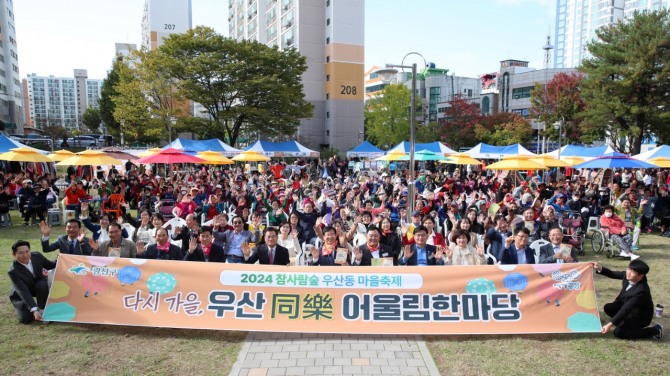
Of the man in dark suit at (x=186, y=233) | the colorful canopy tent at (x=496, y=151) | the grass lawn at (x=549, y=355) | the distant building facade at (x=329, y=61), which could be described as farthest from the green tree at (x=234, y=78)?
the grass lawn at (x=549, y=355)

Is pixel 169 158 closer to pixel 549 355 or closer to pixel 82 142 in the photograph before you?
pixel 549 355

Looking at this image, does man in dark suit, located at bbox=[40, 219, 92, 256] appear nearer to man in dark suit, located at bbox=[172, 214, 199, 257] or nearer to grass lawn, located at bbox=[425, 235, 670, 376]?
man in dark suit, located at bbox=[172, 214, 199, 257]

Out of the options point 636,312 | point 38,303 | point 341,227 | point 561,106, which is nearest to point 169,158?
point 341,227

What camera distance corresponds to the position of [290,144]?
27.2 metres

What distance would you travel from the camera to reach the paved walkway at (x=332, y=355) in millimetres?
4805

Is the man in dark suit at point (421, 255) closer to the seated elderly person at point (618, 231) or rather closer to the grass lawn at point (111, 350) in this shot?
the grass lawn at point (111, 350)

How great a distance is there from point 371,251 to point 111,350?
3902mm

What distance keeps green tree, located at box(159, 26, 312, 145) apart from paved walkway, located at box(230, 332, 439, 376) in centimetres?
3326

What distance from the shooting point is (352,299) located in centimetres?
563

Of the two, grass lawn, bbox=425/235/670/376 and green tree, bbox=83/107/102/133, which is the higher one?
A: green tree, bbox=83/107/102/133

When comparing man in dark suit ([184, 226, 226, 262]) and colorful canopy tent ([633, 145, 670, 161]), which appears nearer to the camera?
man in dark suit ([184, 226, 226, 262])

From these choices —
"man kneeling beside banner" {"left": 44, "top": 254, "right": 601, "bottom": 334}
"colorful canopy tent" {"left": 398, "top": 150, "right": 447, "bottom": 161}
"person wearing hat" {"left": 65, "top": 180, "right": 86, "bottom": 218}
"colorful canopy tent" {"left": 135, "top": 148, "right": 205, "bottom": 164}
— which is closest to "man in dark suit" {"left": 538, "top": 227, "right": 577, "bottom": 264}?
"man kneeling beside banner" {"left": 44, "top": 254, "right": 601, "bottom": 334}

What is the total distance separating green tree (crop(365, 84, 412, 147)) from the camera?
4847 cm

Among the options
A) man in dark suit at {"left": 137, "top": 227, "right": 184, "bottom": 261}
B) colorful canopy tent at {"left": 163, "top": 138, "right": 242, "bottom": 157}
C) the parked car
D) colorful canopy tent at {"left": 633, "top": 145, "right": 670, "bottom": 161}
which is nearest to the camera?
man in dark suit at {"left": 137, "top": 227, "right": 184, "bottom": 261}
